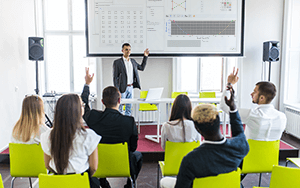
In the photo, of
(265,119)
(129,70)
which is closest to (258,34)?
(129,70)

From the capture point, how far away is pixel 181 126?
2.08 m

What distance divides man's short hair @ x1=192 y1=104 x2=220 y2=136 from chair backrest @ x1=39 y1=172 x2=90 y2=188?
737 mm

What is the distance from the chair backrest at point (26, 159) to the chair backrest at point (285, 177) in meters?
1.78

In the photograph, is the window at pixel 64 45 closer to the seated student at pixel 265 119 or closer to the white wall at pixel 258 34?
the white wall at pixel 258 34

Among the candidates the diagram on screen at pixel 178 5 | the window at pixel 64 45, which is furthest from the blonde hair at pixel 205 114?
the window at pixel 64 45

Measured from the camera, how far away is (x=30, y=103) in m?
2.05

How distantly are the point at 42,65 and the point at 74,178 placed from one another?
15.4ft

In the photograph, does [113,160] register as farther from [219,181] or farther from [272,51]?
[272,51]

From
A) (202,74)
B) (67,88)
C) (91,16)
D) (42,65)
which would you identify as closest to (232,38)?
(202,74)

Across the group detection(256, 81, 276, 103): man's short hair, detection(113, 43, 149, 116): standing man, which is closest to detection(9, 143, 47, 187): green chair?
detection(256, 81, 276, 103): man's short hair

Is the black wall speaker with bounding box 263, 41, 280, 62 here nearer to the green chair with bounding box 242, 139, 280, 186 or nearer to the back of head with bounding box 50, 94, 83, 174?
the green chair with bounding box 242, 139, 280, 186

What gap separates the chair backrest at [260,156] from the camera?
2113 millimetres

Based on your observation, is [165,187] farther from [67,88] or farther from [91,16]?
[67,88]

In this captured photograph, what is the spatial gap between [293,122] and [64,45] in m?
5.20
